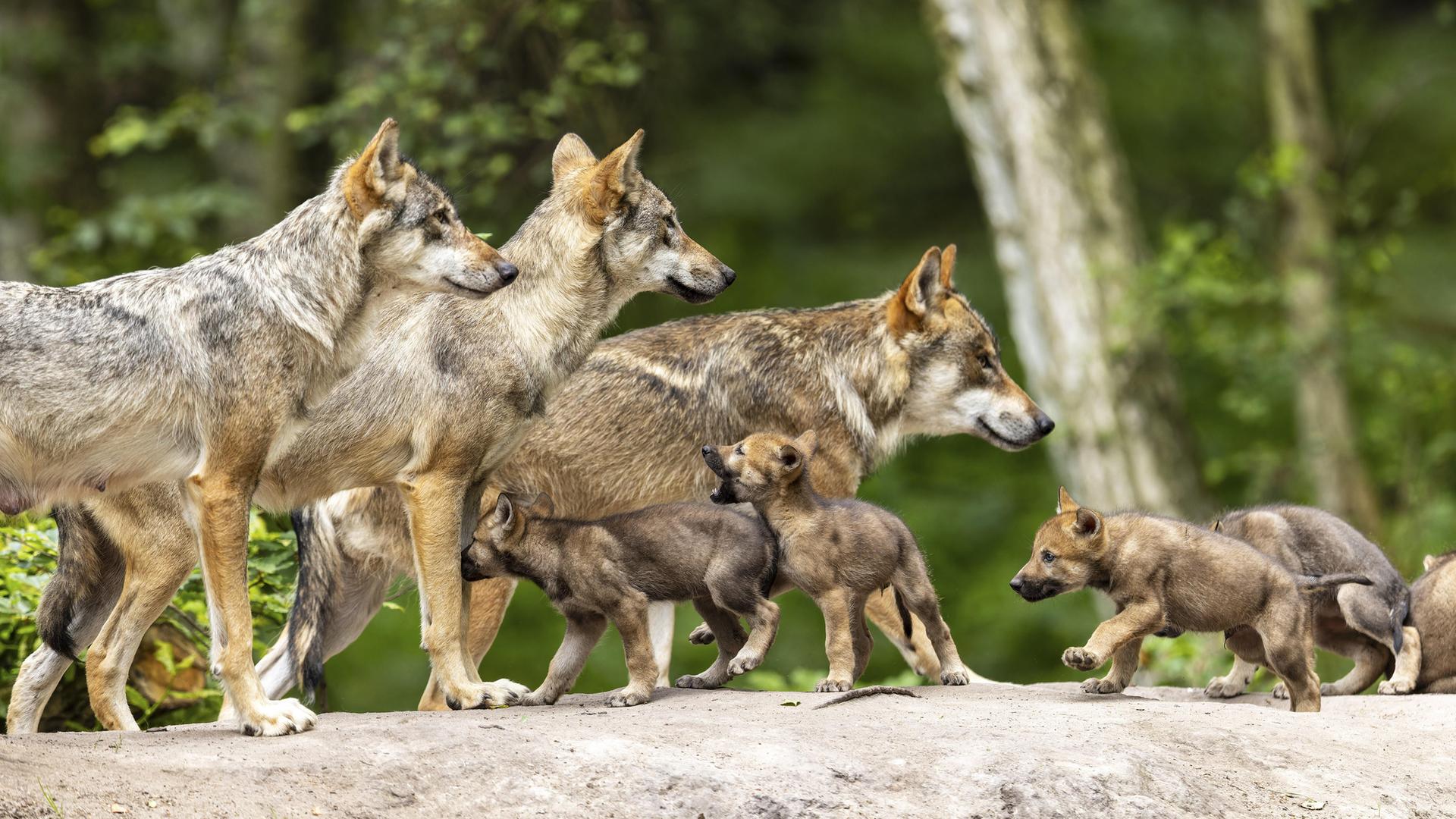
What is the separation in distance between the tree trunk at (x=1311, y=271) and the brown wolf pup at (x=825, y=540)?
7.46 meters

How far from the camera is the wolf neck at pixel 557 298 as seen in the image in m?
6.68

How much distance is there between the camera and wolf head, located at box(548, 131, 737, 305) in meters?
6.85

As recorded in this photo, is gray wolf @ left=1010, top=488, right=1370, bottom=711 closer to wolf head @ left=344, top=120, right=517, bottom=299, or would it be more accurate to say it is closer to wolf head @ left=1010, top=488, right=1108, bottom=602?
wolf head @ left=1010, top=488, right=1108, bottom=602

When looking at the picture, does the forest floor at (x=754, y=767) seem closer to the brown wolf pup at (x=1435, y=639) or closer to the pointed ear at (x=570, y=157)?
the brown wolf pup at (x=1435, y=639)

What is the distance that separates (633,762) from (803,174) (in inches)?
527

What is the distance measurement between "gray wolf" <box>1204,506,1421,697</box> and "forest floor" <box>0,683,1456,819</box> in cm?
102

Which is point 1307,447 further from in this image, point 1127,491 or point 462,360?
point 462,360

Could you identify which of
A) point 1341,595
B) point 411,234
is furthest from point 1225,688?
point 411,234

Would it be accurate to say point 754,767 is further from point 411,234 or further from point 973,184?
point 973,184

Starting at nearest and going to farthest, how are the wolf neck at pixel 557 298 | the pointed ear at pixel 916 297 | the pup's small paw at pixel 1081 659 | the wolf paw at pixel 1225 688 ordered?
1. the pup's small paw at pixel 1081 659
2. the wolf neck at pixel 557 298
3. the wolf paw at pixel 1225 688
4. the pointed ear at pixel 916 297

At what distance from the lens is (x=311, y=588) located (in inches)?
281

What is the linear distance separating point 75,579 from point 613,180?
107 inches

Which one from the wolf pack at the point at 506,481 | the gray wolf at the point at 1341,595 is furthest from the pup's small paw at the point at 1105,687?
the gray wolf at the point at 1341,595

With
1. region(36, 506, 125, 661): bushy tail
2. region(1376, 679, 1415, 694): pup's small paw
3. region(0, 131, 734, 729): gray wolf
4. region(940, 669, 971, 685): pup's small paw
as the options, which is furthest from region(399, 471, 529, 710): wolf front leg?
region(1376, 679, 1415, 694): pup's small paw
